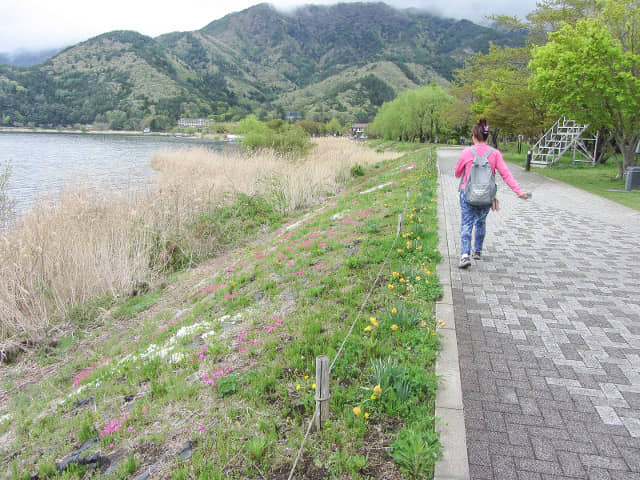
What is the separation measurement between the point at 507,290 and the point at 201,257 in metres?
7.42

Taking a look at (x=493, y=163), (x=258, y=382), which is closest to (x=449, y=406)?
(x=258, y=382)

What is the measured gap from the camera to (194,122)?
10444 cm

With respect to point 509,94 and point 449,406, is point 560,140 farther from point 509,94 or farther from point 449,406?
point 449,406

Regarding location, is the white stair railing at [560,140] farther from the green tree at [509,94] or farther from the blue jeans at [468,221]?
the blue jeans at [468,221]

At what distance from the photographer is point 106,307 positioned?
7.18m

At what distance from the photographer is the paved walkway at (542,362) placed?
2414 millimetres

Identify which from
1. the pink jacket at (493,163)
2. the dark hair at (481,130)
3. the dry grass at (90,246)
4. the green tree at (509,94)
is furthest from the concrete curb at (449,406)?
the green tree at (509,94)

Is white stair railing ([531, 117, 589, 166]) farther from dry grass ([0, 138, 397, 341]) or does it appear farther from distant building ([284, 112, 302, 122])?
distant building ([284, 112, 302, 122])

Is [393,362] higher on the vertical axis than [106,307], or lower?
higher

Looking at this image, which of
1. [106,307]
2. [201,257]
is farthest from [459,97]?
[106,307]

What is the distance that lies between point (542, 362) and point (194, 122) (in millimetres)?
111547

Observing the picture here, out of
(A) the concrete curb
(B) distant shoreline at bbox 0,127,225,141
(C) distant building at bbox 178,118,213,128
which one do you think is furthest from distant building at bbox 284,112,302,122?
(A) the concrete curb

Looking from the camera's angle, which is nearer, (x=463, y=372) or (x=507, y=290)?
(x=463, y=372)

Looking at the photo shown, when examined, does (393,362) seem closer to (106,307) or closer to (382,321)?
(382,321)
